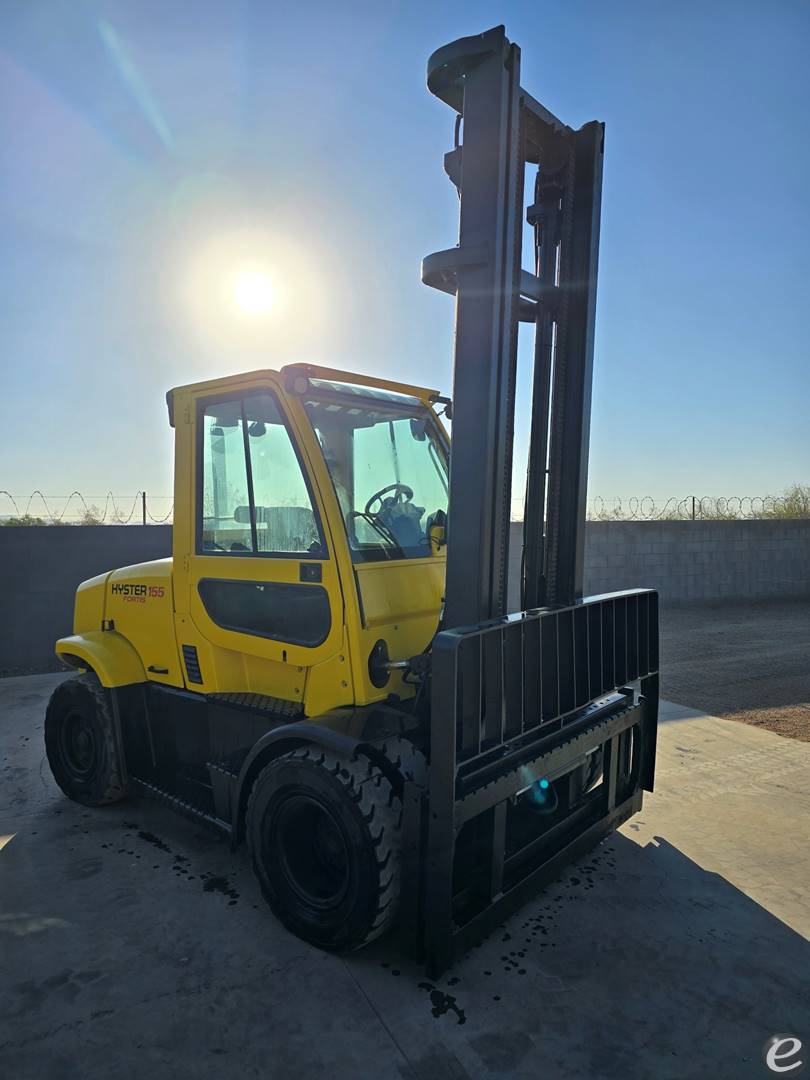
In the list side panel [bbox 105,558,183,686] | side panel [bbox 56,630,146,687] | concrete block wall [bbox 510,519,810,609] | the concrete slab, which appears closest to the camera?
the concrete slab

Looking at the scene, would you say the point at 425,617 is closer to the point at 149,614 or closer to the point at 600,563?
the point at 149,614

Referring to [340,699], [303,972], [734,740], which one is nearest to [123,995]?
[303,972]

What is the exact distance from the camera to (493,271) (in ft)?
10.1

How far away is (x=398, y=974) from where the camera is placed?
2805 mm

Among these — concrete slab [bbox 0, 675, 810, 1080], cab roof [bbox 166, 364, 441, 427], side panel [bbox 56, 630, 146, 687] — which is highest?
cab roof [bbox 166, 364, 441, 427]

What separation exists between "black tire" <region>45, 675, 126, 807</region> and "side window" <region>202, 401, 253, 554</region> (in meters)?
1.44

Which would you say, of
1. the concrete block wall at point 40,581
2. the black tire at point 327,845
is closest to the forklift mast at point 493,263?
the black tire at point 327,845

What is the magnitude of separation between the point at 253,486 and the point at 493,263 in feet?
5.15

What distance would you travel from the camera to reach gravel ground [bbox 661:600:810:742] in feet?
22.0

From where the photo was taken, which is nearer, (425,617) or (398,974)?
(398,974)

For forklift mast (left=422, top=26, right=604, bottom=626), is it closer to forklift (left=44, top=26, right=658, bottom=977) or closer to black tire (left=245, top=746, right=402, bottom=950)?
forklift (left=44, top=26, right=658, bottom=977)

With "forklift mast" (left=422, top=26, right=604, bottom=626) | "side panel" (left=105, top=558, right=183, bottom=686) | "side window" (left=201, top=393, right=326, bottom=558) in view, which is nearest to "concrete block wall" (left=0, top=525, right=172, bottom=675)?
"side panel" (left=105, top=558, right=183, bottom=686)

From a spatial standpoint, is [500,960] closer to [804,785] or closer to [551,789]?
[551,789]

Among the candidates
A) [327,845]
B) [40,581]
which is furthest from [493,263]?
[40,581]
